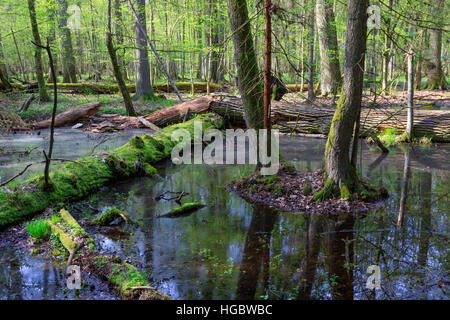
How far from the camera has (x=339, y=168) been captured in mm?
6363

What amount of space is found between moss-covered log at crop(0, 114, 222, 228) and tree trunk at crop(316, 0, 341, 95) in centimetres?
1063

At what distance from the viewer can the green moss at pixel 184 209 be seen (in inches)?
241

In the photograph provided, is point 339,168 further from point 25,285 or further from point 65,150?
point 65,150

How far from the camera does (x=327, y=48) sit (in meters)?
18.2

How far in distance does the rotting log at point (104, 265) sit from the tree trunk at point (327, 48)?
1517 centimetres

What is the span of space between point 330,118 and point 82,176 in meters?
8.81

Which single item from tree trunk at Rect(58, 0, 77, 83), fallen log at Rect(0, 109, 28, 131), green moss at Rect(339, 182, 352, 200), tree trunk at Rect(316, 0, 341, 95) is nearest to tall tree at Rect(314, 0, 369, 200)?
→ green moss at Rect(339, 182, 352, 200)

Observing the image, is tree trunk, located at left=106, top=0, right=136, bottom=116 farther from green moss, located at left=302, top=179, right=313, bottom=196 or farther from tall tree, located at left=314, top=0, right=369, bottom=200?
green moss, located at left=302, top=179, right=313, bottom=196

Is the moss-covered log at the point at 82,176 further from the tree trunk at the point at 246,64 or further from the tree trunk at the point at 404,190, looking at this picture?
the tree trunk at the point at 404,190

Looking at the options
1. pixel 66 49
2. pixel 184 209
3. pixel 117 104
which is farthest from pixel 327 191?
pixel 66 49

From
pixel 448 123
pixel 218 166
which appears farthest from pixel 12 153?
pixel 448 123

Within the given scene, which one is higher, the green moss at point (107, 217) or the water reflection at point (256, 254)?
the green moss at point (107, 217)

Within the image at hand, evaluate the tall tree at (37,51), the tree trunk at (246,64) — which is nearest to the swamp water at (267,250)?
the tree trunk at (246,64)

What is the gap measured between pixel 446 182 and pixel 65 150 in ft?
32.4
